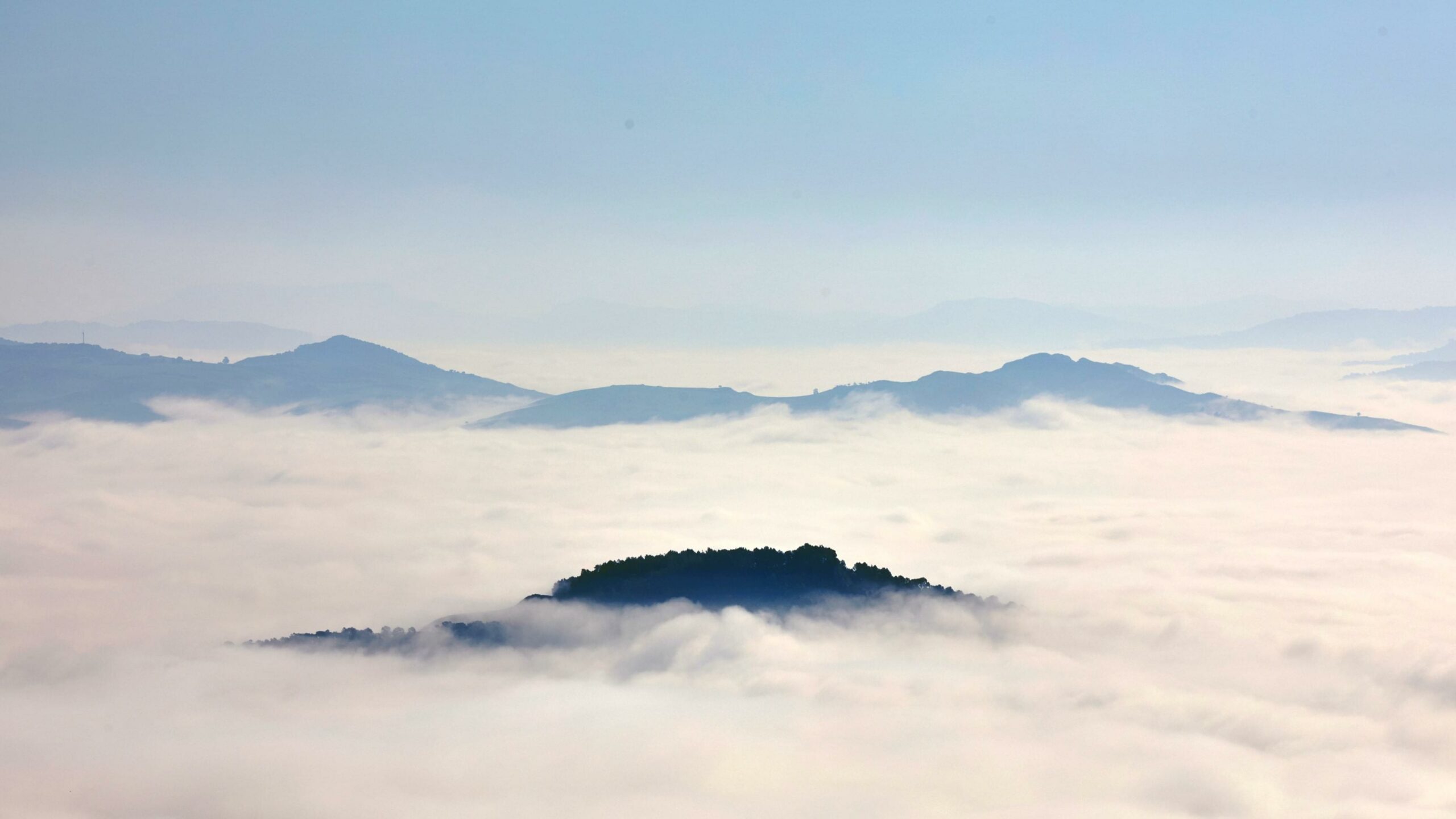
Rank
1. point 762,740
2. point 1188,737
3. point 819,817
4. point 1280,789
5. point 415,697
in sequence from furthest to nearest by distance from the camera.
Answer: point 415,697
point 762,740
point 1188,737
point 819,817
point 1280,789

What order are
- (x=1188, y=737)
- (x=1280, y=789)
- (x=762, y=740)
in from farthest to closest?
(x=762, y=740), (x=1188, y=737), (x=1280, y=789)

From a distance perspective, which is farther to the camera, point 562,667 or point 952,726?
point 562,667

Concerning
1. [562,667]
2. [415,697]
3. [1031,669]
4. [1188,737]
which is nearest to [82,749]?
[415,697]

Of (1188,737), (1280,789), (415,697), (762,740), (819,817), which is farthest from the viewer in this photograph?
(415,697)

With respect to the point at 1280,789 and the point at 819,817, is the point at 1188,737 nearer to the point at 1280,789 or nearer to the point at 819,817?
the point at 1280,789

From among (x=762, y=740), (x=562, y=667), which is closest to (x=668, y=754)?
(x=762, y=740)

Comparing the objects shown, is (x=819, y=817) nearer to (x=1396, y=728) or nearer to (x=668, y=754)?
(x=668, y=754)

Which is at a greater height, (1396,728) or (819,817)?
(1396,728)

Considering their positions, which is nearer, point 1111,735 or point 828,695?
point 1111,735

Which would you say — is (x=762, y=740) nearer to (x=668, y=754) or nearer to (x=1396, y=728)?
(x=668, y=754)
